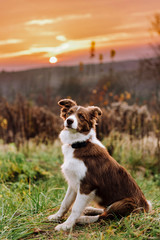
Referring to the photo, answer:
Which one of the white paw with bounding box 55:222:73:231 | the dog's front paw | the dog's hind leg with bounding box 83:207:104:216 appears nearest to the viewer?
the white paw with bounding box 55:222:73:231

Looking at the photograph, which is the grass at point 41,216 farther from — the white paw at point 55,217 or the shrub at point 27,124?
the shrub at point 27,124

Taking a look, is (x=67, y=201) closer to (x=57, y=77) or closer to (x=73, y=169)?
(x=73, y=169)

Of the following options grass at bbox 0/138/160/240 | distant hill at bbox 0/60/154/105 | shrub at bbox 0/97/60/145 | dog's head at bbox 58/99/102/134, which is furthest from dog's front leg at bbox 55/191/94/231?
distant hill at bbox 0/60/154/105

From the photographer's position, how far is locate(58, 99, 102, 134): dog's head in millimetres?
3510

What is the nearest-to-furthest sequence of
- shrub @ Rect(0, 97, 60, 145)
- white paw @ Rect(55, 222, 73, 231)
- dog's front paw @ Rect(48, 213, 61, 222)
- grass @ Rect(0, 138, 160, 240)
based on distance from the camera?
grass @ Rect(0, 138, 160, 240) < white paw @ Rect(55, 222, 73, 231) < dog's front paw @ Rect(48, 213, 61, 222) < shrub @ Rect(0, 97, 60, 145)

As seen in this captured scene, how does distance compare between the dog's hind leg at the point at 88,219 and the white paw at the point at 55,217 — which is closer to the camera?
the dog's hind leg at the point at 88,219

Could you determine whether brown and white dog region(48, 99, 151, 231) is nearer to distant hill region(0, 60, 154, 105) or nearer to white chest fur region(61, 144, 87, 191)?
white chest fur region(61, 144, 87, 191)

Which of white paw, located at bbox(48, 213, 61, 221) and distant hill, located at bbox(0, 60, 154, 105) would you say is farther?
distant hill, located at bbox(0, 60, 154, 105)

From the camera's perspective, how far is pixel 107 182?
3605 millimetres

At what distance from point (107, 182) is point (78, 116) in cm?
91

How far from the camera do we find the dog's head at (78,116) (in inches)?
138

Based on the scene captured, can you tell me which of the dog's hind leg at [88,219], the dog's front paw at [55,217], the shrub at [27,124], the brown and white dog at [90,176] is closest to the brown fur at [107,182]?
the brown and white dog at [90,176]

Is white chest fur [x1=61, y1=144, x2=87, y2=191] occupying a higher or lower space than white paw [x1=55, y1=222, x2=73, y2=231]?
higher

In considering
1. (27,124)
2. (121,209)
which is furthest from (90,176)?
(27,124)
